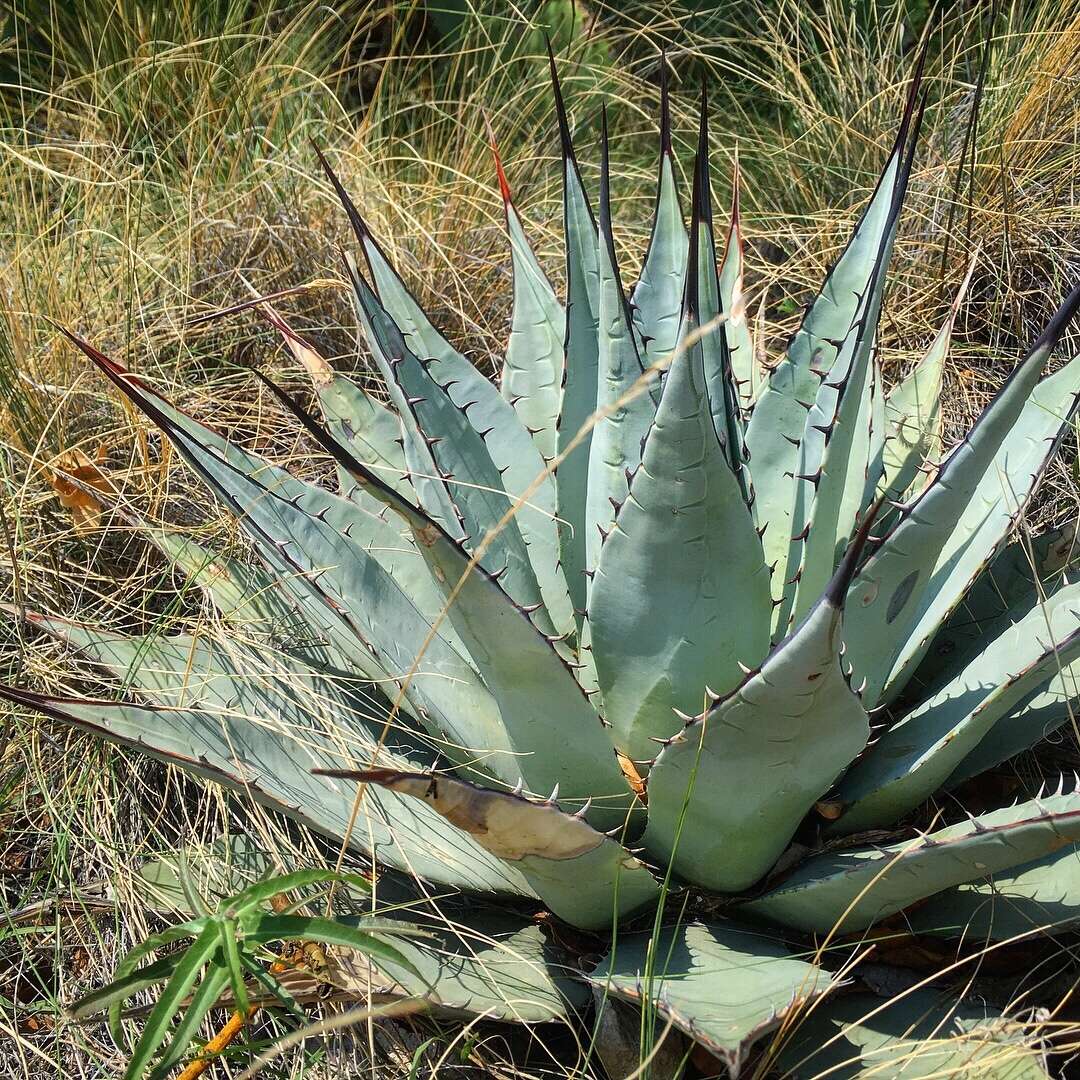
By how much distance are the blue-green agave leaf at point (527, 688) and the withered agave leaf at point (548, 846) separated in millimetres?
101

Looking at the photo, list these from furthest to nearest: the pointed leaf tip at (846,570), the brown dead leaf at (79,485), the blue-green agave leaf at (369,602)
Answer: the brown dead leaf at (79,485) → the blue-green agave leaf at (369,602) → the pointed leaf tip at (846,570)

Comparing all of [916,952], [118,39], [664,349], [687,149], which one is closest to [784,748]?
[916,952]

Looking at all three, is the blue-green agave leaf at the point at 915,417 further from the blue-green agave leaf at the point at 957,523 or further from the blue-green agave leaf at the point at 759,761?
A: the blue-green agave leaf at the point at 759,761

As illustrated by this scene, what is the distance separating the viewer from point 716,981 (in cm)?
115

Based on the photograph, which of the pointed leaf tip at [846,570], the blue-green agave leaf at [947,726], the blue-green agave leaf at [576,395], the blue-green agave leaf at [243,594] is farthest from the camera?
the blue-green agave leaf at [243,594]

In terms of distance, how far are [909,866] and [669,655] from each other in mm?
321

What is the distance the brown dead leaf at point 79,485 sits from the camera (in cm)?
198

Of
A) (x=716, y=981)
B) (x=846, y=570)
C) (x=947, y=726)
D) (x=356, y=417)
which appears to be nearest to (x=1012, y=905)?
(x=947, y=726)

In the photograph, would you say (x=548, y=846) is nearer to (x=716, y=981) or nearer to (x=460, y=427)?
(x=716, y=981)

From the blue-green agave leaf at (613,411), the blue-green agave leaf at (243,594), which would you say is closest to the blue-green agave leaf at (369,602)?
the blue-green agave leaf at (613,411)

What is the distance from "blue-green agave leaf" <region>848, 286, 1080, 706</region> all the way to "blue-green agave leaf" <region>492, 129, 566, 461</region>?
543 millimetres

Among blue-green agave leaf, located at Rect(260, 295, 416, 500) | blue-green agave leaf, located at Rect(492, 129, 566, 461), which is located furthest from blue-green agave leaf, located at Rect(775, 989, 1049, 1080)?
blue-green agave leaf, located at Rect(260, 295, 416, 500)

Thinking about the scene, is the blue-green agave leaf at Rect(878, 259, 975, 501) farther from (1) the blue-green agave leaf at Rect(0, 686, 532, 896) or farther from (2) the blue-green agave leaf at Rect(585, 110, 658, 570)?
(1) the blue-green agave leaf at Rect(0, 686, 532, 896)

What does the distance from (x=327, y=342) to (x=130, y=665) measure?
112 cm
